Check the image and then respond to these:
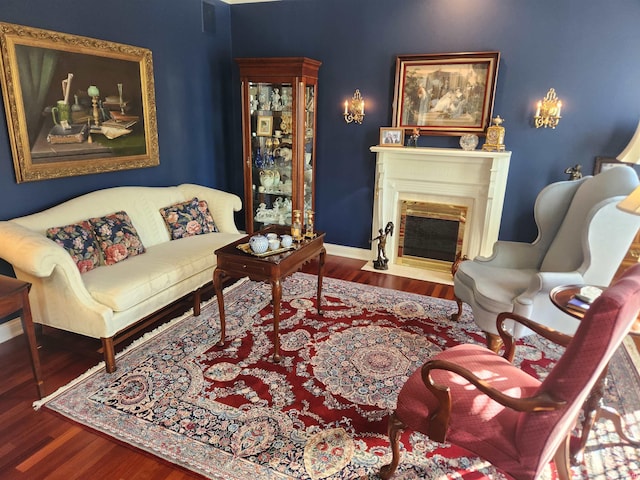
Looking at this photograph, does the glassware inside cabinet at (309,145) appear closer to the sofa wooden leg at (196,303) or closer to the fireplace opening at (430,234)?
the fireplace opening at (430,234)

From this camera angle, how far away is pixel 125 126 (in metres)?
3.92

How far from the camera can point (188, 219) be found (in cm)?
409

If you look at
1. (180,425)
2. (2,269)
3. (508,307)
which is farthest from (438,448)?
(2,269)

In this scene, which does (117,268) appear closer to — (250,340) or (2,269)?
(2,269)

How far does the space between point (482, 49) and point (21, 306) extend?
4.31 m

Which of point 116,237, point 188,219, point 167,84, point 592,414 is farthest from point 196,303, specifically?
point 592,414

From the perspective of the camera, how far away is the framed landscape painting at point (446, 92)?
13.5 feet

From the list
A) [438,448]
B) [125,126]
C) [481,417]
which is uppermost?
[125,126]

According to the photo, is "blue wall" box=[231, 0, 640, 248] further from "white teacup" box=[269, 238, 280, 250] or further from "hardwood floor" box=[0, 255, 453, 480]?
"hardwood floor" box=[0, 255, 453, 480]

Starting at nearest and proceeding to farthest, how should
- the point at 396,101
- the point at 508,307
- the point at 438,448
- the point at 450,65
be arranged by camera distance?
the point at 438,448, the point at 508,307, the point at 450,65, the point at 396,101

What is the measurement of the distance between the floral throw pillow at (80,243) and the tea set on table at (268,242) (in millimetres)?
1255

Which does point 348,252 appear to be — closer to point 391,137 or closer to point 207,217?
point 391,137

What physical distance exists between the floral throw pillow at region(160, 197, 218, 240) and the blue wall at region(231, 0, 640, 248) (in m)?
1.49

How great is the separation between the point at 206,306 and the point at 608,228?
309cm
